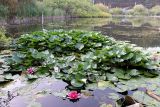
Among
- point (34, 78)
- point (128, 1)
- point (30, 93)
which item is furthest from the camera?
point (128, 1)

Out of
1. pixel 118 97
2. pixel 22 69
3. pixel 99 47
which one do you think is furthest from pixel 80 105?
pixel 99 47

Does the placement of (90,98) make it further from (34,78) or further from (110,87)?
(34,78)

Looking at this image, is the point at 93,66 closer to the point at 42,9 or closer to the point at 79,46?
the point at 79,46

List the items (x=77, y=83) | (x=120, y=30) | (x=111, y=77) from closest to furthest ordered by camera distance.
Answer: (x=77, y=83) → (x=111, y=77) → (x=120, y=30)

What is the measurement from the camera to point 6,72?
12.9 ft

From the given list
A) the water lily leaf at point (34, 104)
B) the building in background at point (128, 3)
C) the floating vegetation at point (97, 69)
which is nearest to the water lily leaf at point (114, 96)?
the floating vegetation at point (97, 69)

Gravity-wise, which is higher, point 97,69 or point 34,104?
point 97,69

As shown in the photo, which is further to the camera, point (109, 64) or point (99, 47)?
point (99, 47)

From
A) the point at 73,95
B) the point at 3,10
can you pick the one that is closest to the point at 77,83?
the point at 73,95

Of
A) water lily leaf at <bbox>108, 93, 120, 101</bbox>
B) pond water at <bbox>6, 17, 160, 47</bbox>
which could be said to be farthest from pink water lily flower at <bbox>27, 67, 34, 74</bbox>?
pond water at <bbox>6, 17, 160, 47</bbox>

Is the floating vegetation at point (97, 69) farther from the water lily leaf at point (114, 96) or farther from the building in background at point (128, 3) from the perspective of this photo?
the building in background at point (128, 3)

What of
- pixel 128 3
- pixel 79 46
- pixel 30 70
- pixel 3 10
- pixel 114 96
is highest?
pixel 128 3

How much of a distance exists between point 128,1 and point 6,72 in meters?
63.1

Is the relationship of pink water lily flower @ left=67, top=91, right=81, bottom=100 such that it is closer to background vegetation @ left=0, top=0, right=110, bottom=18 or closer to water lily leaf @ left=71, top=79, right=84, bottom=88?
water lily leaf @ left=71, top=79, right=84, bottom=88
